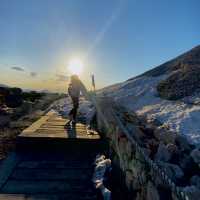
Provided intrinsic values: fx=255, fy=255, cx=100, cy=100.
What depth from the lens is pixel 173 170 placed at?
5.36 metres

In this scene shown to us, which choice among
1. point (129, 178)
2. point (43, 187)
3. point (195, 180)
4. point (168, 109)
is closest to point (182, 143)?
point (195, 180)

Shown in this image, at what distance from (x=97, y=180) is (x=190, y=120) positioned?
3926 millimetres

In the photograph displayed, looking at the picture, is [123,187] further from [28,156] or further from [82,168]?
[28,156]

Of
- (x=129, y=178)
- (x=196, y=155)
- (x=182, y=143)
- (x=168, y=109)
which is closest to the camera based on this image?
(x=129, y=178)

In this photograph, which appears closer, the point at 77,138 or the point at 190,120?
the point at 77,138

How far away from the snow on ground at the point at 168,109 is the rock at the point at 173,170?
1.25 m

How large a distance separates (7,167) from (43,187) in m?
1.29

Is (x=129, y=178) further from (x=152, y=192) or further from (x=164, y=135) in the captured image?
(x=164, y=135)

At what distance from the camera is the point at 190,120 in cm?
752

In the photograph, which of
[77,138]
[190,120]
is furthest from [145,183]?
[190,120]

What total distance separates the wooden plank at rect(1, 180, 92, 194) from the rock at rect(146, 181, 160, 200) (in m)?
1.08

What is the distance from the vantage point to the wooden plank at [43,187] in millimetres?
4398

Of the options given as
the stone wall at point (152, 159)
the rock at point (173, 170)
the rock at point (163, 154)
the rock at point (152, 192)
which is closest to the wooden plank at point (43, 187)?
the stone wall at point (152, 159)

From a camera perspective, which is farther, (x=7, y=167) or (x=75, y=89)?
(x=75, y=89)
